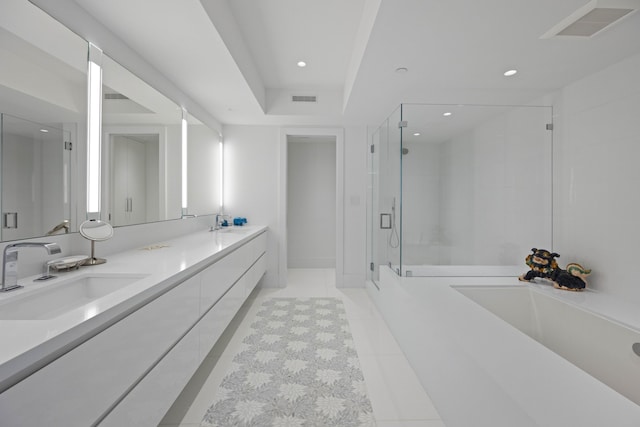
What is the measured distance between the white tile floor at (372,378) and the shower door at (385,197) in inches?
25.5

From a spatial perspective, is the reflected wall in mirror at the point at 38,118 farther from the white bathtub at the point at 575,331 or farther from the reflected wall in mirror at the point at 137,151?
the white bathtub at the point at 575,331

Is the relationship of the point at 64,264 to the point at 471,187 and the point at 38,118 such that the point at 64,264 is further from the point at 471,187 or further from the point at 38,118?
the point at 471,187

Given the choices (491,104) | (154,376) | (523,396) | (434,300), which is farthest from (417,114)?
(154,376)

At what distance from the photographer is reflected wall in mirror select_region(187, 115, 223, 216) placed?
2854 millimetres

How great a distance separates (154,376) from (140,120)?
1.77 m

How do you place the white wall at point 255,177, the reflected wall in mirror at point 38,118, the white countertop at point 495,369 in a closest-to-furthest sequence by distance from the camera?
the white countertop at point 495,369, the reflected wall in mirror at point 38,118, the white wall at point 255,177

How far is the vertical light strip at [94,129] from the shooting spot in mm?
1552

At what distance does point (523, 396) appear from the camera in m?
0.90

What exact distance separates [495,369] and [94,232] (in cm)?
201

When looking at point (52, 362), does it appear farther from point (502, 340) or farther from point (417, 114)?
point (417, 114)

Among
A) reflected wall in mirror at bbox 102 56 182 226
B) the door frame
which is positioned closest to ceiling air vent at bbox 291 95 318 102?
the door frame

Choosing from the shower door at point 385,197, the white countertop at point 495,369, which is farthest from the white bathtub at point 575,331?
the shower door at point 385,197

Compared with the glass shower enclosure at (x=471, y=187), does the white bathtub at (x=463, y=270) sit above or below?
below

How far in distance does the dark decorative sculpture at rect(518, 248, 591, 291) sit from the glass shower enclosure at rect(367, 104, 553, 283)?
0.97 feet
